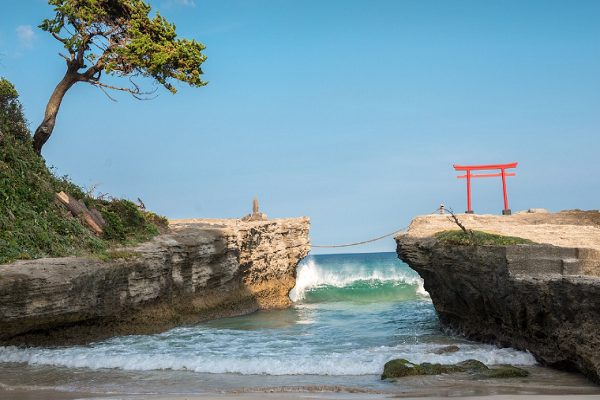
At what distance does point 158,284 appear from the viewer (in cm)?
1523

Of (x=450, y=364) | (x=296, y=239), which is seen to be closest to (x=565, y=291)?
(x=450, y=364)

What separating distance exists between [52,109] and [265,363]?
12371 mm

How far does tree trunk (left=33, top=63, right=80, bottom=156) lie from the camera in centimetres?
1673

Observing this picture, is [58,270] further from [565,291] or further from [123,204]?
[565,291]

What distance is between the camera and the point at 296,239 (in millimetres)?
25562

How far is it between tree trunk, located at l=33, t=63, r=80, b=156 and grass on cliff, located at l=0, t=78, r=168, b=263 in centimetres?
56

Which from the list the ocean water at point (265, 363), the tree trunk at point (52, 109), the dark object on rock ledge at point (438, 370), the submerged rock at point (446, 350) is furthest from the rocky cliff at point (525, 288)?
the tree trunk at point (52, 109)

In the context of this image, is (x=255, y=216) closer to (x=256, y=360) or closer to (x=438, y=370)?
(x=256, y=360)

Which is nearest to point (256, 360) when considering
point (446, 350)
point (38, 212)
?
point (446, 350)

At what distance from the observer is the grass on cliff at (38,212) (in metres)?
12.2

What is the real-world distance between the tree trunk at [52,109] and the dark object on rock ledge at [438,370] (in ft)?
45.2

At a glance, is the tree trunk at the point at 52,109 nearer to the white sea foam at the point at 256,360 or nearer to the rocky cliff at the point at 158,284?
the rocky cliff at the point at 158,284

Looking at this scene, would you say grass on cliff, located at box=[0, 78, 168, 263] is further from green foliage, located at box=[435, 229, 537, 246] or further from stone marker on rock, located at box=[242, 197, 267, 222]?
green foliage, located at box=[435, 229, 537, 246]

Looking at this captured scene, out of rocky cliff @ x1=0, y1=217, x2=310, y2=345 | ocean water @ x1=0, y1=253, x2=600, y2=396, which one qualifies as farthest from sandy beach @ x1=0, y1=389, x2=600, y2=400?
rocky cliff @ x1=0, y1=217, x2=310, y2=345
